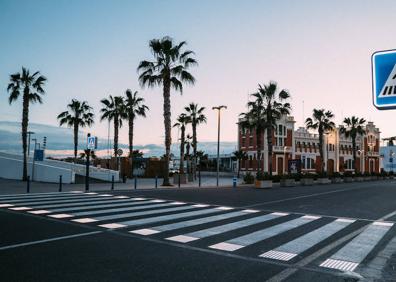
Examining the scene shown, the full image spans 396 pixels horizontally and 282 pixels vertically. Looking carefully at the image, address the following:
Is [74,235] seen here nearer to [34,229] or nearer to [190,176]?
[34,229]

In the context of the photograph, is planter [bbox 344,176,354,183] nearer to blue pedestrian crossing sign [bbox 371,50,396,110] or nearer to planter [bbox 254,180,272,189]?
planter [bbox 254,180,272,189]

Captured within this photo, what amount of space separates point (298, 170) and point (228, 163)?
57856mm

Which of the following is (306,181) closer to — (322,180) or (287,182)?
(287,182)

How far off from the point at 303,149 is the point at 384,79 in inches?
2729

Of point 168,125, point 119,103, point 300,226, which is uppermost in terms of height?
point 119,103

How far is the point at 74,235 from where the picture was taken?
7.79 m

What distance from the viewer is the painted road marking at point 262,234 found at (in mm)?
7102

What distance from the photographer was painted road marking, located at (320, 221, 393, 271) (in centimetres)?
587

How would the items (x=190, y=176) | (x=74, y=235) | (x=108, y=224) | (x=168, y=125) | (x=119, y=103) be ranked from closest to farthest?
(x=74, y=235) < (x=108, y=224) < (x=168, y=125) < (x=190, y=176) < (x=119, y=103)

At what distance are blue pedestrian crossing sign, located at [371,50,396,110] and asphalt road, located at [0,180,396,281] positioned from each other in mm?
3037

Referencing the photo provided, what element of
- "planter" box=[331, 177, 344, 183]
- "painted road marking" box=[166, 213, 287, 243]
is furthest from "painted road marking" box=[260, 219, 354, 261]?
"planter" box=[331, 177, 344, 183]

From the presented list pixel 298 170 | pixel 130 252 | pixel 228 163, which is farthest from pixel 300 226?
pixel 228 163

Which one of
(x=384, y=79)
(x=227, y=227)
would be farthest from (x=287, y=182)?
(x=384, y=79)

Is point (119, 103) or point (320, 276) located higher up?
point (119, 103)
